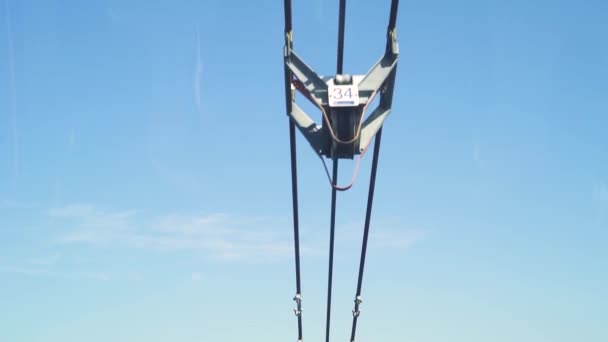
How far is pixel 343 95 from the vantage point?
6273mm

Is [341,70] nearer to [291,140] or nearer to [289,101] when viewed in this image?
[289,101]

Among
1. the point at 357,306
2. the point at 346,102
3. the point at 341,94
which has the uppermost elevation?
the point at 341,94

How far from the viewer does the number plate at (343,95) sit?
245 inches

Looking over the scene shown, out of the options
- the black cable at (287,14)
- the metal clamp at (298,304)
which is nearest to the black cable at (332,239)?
the metal clamp at (298,304)

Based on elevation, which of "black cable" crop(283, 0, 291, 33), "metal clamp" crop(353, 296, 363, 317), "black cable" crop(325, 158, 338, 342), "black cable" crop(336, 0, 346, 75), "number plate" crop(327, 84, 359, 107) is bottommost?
"metal clamp" crop(353, 296, 363, 317)

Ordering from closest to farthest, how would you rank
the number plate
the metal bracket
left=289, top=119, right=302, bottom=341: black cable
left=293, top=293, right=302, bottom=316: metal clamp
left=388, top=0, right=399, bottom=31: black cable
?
left=388, top=0, right=399, bottom=31: black cable
the number plate
the metal bracket
left=289, top=119, right=302, bottom=341: black cable
left=293, top=293, right=302, bottom=316: metal clamp

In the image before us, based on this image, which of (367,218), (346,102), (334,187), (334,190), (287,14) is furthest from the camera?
(367,218)

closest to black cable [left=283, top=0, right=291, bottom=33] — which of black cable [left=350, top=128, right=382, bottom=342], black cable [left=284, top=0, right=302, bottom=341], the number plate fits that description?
black cable [left=284, top=0, right=302, bottom=341]

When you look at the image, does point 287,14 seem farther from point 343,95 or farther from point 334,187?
point 334,187

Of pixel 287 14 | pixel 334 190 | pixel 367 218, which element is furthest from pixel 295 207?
pixel 287 14

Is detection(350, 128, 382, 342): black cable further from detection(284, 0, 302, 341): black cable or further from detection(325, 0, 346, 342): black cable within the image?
detection(284, 0, 302, 341): black cable

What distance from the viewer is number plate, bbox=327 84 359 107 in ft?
20.4

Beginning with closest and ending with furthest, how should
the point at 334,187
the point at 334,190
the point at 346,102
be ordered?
the point at 346,102 < the point at 334,187 < the point at 334,190

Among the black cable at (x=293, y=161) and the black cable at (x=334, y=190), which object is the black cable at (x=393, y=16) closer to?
the black cable at (x=334, y=190)
